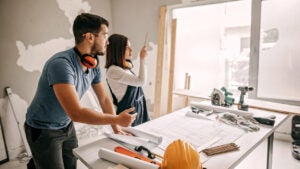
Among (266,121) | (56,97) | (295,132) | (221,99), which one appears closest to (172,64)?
(221,99)

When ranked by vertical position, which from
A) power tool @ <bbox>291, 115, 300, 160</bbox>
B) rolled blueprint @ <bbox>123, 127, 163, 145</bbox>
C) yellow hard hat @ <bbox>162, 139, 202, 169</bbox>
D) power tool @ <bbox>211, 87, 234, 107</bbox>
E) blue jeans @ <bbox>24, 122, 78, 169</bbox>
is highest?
power tool @ <bbox>211, 87, 234, 107</bbox>

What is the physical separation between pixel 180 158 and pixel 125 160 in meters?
0.27

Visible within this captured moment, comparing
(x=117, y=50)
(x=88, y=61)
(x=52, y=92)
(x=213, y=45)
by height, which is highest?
(x=213, y=45)

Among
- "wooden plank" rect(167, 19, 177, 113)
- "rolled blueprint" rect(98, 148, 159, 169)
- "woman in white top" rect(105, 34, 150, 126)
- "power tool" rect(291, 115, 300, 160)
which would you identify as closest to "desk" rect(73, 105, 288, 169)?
"rolled blueprint" rect(98, 148, 159, 169)

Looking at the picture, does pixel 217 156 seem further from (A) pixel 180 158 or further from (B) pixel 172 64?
(B) pixel 172 64

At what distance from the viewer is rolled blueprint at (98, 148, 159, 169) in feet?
3.13

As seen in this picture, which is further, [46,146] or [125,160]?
[46,146]

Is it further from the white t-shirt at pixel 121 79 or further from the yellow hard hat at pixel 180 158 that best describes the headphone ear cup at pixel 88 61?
the yellow hard hat at pixel 180 158

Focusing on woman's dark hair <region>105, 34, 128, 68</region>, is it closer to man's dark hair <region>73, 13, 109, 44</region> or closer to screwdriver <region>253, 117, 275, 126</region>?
man's dark hair <region>73, 13, 109, 44</region>

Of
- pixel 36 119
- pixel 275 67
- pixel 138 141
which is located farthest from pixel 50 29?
pixel 275 67

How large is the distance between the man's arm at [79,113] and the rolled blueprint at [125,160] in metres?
0.15

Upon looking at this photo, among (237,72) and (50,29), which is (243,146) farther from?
(237,72)

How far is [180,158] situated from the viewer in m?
0.87

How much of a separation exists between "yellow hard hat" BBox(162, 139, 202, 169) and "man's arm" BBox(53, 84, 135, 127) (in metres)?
0.27
